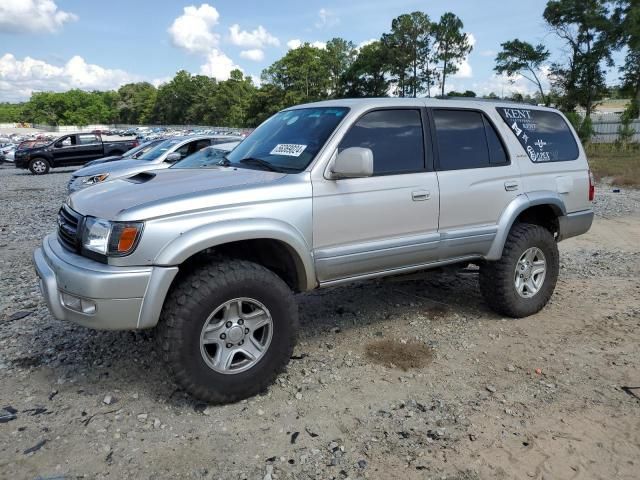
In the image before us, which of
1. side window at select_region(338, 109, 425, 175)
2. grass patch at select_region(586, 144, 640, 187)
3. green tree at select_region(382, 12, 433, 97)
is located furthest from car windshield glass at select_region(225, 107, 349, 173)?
green tree at select_region(382, 12, 433, 97)

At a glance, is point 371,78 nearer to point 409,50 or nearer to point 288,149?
point 409,50

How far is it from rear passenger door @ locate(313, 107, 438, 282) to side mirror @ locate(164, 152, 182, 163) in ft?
25.7

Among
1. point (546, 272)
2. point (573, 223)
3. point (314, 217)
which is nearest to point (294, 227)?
point (314, 217)

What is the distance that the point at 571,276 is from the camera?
243 inches

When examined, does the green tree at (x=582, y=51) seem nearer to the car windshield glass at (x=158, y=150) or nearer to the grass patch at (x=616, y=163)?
the grass patch at (x=616, y=163)

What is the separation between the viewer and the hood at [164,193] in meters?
2.97

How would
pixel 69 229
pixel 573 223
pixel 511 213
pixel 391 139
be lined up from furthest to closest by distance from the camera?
1. pixel 573 223
2. pixel 511 213
3. pixel 391 139
4. pixel 69 229

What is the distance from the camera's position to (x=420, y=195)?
3875mm

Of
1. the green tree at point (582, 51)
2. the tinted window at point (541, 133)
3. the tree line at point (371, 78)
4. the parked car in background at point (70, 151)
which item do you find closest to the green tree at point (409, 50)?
the tree line at point (371, 78)

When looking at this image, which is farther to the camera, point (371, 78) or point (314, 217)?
point (371, 78)

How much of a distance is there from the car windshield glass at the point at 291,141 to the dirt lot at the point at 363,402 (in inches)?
58.8

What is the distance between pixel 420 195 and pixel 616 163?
2110 cm

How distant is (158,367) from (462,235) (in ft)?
8.31

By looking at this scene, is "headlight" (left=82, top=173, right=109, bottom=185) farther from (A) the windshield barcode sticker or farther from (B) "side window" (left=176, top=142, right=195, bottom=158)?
(A) the windshield barcode sticker
